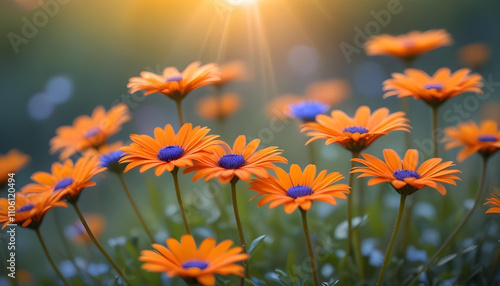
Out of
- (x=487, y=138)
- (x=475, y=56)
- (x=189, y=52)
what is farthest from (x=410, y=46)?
(x=189, y=52)

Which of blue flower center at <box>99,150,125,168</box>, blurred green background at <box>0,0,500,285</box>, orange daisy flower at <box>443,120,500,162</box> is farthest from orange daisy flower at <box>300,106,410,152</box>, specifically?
blurred green background at <box>0,0,500,285</box>

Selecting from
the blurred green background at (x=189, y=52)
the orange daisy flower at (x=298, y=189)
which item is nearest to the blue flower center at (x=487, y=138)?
the orange daisy flower at (x=298, y=189)

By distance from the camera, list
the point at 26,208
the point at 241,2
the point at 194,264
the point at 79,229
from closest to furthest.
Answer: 1. the point at 194,264
2. the point at 26,208
3. the point at 79,229
4. the point at 241,2

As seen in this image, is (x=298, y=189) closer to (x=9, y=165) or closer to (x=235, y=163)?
(x=235, y=163)

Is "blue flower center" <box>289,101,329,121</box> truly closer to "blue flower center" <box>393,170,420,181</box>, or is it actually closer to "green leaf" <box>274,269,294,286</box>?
"blue flower center" <box>393,170,420,181</box>

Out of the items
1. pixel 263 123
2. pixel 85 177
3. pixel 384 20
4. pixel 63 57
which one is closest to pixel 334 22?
pixel 384 20

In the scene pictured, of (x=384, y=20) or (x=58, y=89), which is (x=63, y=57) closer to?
(x=58, y=89)
